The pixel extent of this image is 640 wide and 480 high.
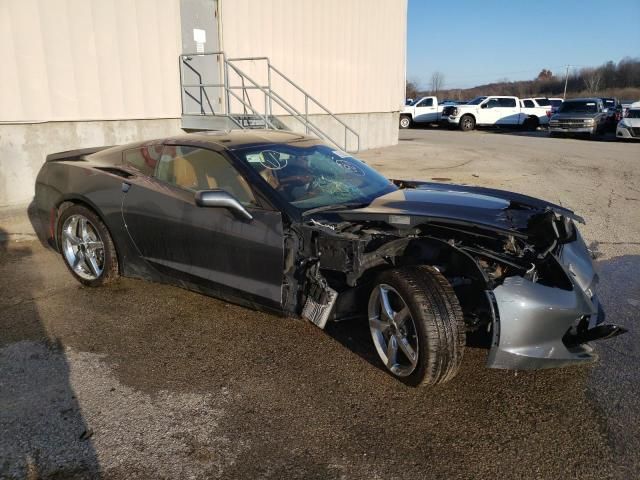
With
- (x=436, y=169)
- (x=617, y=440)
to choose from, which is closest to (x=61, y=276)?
(x=617, y=440)

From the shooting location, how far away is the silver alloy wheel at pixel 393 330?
3.04m

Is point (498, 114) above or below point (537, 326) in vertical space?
above

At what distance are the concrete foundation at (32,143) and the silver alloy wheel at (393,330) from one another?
693 cm

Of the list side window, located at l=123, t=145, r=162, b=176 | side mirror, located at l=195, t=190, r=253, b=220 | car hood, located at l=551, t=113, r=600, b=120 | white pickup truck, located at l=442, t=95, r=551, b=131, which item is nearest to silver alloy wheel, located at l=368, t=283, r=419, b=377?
side mirror, located at l=195, t=190, r=253, b=220

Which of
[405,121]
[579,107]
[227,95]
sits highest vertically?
[227,95]

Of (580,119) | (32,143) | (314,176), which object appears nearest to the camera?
(314,176)

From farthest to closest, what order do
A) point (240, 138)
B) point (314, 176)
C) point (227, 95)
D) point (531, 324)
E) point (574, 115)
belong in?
point (574, 115) < point (227, 95) < point (240, 138) < point (314, 176) < point (531, 324)

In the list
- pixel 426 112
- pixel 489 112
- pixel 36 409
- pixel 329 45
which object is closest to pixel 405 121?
pixel 426 112

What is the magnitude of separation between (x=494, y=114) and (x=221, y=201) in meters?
27.8

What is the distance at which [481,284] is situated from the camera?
115 inches

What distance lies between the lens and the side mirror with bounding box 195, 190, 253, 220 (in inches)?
133

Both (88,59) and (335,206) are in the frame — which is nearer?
(335,206)

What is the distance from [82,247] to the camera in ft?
15.4

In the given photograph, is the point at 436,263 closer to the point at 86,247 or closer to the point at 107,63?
the point at 86,247
